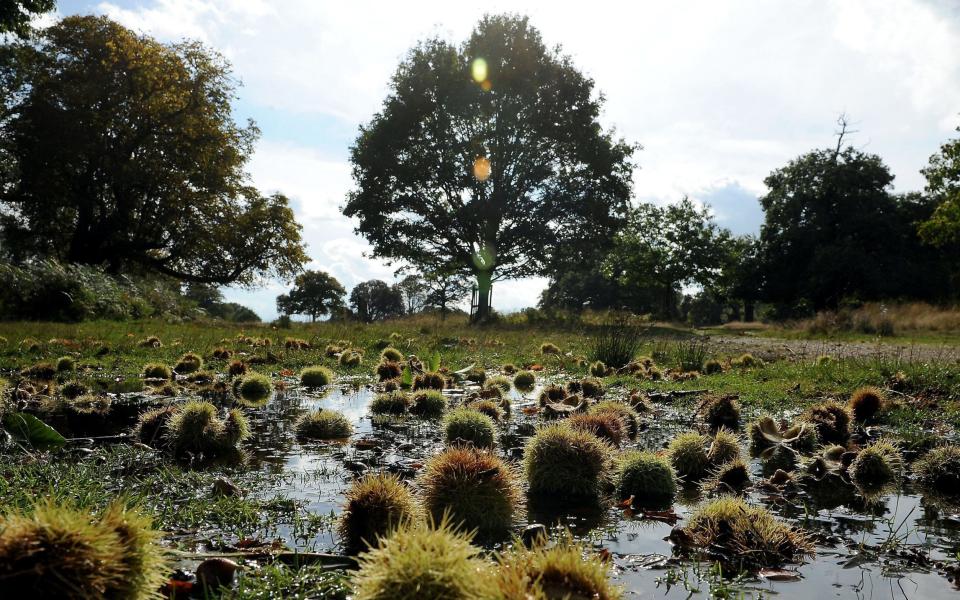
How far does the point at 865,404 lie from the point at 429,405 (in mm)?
4375

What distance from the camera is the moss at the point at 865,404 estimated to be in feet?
20.0

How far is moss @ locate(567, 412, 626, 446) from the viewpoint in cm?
497

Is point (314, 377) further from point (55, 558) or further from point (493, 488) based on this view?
point (55, 558)

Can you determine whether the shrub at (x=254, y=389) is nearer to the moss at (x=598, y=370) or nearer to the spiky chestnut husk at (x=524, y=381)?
the spiky chestnut husk at (x=524, y=381)

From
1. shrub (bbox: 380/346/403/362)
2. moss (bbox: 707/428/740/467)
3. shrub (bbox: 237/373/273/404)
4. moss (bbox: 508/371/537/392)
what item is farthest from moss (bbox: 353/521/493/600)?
→ shrub (bbox: 380/346/403/362)

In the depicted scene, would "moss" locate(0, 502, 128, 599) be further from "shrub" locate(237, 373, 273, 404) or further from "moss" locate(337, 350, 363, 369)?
"moss" locate(337, 350, 363, 369)

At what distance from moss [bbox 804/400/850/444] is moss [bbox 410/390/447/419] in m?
3.48

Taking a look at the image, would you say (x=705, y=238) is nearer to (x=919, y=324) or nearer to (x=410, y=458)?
(x=919, y=324)

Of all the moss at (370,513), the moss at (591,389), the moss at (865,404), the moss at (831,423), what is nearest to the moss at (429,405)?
the moss at (591,389)

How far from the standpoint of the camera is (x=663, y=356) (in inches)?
505

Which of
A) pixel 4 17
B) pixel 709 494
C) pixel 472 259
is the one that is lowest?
pixel 709 494

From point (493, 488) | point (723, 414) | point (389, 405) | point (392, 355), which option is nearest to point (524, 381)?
point (392, 355)

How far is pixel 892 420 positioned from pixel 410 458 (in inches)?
191

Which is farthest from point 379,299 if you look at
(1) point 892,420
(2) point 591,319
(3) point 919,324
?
(1) point 892,420
